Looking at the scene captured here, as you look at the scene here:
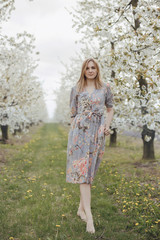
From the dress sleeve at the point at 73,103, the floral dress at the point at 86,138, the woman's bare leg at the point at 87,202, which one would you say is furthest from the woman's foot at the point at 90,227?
the dress sleeve at the point at 73,103

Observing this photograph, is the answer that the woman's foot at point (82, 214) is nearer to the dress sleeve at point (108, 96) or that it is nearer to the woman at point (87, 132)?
the woman at point (87, 132)

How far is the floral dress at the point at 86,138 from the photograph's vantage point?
3615mm

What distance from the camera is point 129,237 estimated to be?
334cm

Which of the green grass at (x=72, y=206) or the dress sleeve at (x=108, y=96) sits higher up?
the dress sleeve at (x=108, y=96)

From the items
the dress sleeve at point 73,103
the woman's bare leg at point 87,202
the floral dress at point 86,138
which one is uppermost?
the dress sleeve at point 73,103

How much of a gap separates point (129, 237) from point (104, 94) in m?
2.05

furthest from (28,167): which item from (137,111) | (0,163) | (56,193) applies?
(137,111)

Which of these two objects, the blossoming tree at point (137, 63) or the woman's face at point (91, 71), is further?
the blossoming tree at point (137, 63)

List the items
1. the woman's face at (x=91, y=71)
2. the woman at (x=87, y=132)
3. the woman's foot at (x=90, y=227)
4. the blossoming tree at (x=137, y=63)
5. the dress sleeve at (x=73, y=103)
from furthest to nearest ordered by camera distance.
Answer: the blossoming tree at (x=137, y=63) → the dress sleeve at (x=73, y=103) → the woman's face at (x=91, y=71) → the woman at (x=87, y=132) → the woman's foot at (x=90, y=227)

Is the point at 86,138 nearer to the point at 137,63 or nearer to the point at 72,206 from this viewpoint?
the point at 72,206

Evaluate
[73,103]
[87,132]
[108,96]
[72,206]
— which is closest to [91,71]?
[108,96]

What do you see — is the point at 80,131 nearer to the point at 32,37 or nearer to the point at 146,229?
the point at 146,229

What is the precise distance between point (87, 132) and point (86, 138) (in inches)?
3.5

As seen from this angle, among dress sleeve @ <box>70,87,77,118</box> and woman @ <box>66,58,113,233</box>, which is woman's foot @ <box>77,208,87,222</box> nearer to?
woman @ <box>66,58,113,233</box>
